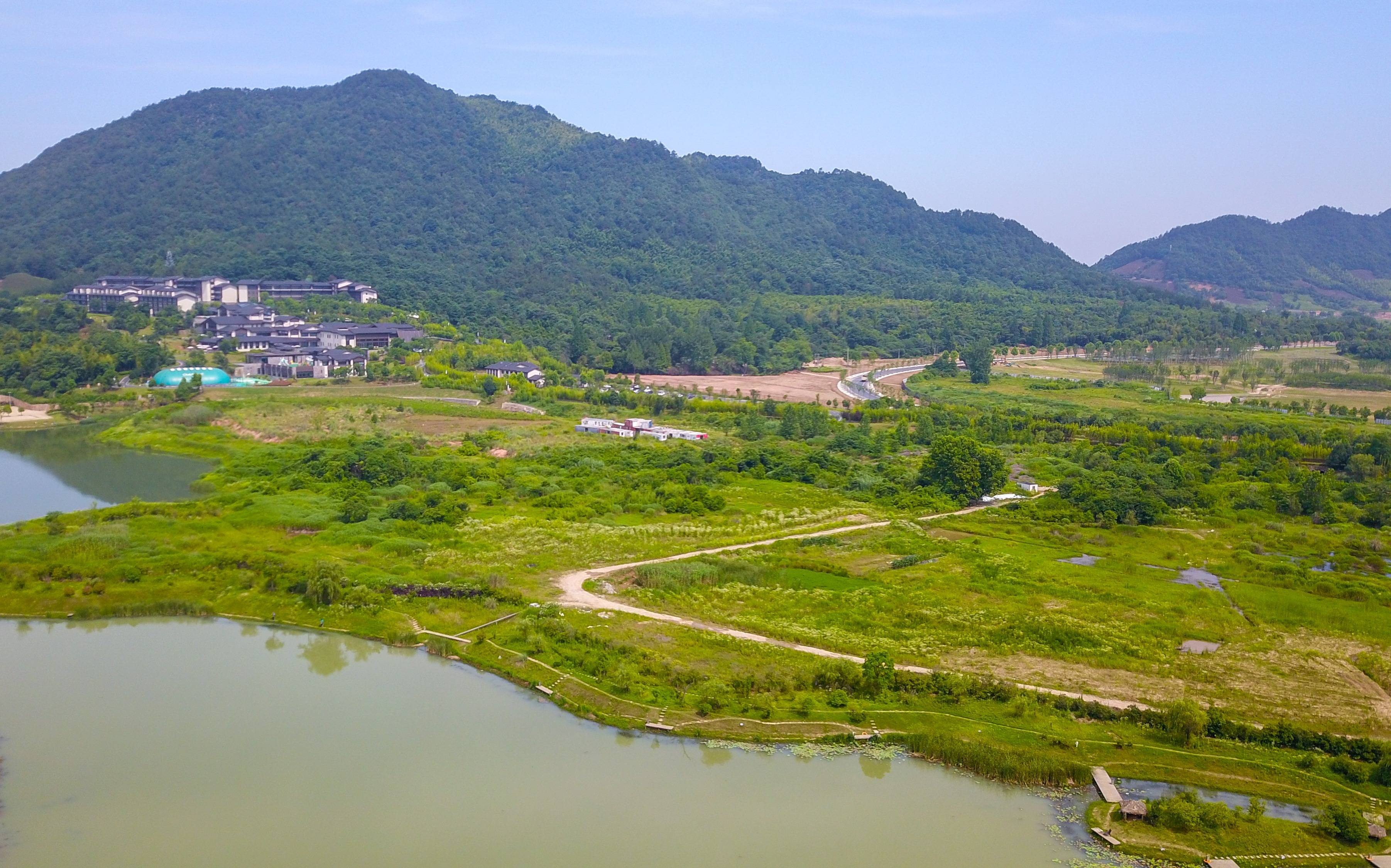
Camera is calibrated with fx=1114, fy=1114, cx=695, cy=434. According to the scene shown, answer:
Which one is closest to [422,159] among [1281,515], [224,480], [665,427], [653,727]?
[665,427]

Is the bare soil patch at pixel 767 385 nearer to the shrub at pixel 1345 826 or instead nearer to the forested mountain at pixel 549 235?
the forested mountain at pixel 549 235

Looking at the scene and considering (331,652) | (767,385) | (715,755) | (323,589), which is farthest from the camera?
(767,385)

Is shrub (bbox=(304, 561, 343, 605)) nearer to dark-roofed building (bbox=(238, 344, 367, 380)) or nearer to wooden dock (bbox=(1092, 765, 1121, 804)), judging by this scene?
wooden dock (bbox=(1092, 765, 1121, 804))

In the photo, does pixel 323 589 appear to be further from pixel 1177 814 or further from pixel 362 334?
pixel 362 334

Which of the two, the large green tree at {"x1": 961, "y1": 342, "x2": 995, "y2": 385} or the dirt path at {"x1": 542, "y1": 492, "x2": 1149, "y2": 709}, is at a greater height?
the large green tree at {"x1": 961, "y1": 342, "x2": 995, "y2": 385}

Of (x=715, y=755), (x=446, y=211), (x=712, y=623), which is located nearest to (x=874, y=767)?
(x=715, y=755)

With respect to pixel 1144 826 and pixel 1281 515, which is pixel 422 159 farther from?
pixel 1144 826

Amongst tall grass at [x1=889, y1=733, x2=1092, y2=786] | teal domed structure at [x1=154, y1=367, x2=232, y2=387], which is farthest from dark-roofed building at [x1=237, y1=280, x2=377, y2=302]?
tall grass at [x1=889, y1=733, x2=1092, y2=786]

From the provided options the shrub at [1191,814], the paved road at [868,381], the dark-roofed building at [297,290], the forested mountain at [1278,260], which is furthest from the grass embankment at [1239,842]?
the forested mountain at [1278,260]
